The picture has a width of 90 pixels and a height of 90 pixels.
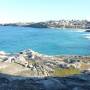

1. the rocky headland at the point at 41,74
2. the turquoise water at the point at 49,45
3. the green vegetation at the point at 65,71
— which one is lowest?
the turquoise water at the point at 49,45

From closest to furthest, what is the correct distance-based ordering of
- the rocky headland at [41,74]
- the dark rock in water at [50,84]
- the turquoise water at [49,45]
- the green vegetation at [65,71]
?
1. the dark rock in water at [50,84]
2. the rocky headland at [41,74]
3. the green vegetation at [65,71]
4. the turquoise water at [49,45]

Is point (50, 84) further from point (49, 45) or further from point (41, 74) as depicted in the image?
point (49, 45)

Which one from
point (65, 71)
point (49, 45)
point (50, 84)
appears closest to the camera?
point (50, 84)

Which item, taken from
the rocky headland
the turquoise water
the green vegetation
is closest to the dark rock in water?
the rocky headland

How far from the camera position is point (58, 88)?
30.2 metres

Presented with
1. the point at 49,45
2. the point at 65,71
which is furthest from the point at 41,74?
the point at 49,45

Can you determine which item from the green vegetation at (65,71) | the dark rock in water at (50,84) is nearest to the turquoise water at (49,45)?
the green vegetation at (65,71)

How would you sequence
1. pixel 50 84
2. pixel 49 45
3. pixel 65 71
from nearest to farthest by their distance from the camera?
pixel 50 84 → pixel 65 71 → pixel 49 45

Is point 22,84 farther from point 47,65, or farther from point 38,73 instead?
point 47,65

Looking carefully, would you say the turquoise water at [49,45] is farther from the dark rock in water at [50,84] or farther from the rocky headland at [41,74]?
the dark rock in water at [50,84]

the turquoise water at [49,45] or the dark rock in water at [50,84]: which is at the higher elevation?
the dark rock in water at [50,84]

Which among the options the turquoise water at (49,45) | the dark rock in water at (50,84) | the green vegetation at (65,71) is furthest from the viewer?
the turquoise water at (49,45)

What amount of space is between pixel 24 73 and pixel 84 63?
40.9 ft

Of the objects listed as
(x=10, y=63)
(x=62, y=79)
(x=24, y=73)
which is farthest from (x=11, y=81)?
(x=10, y=63)
